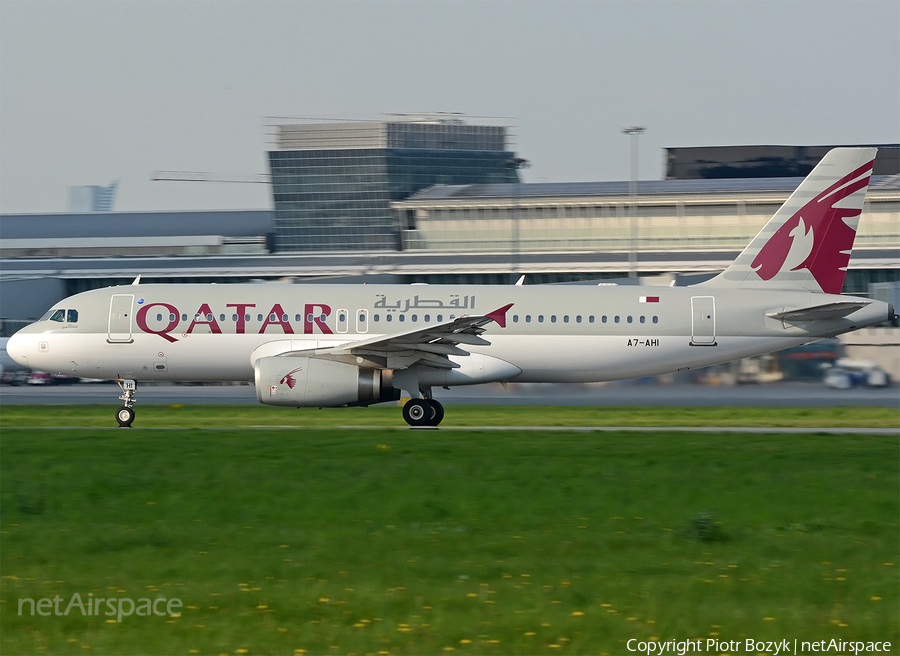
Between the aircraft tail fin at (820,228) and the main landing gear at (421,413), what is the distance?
9.10 meters

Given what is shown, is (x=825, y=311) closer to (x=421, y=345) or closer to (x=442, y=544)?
(x=421, y=345)

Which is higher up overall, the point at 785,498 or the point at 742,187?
the point at 742,187

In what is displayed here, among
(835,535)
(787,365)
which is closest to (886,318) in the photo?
(787,365)

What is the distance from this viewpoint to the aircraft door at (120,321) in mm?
27078

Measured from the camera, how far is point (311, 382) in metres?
24.8

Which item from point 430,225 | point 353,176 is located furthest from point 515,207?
point 353,176

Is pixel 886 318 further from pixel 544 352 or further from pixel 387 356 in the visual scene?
pixel 387 356

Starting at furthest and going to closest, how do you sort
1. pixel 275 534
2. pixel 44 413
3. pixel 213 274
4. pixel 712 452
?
pixel 213 274
pixel 44 413
pixel 712 452
pixel 275 534

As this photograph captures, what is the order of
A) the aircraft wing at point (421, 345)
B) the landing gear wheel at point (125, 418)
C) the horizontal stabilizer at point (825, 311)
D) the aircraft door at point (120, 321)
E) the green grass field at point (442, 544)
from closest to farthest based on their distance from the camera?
the green grass field at point (442, 544), the aircraft wing at point (421, 345), the landing gear wheel at point (125, 418), the horizontal stabilizer at point (825, 311), the aircraft door at point (120, 321)

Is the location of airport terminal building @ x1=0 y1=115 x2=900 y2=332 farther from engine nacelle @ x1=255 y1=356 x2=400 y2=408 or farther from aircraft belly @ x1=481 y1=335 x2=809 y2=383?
engine nacelle @ x1=255 y1=356 x2=400 y2=408

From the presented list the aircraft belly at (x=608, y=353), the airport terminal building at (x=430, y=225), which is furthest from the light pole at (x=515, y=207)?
the aircraft belly at (x=608, y=353)

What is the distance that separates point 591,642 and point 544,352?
18.5 m

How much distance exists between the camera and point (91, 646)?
867 centimetres

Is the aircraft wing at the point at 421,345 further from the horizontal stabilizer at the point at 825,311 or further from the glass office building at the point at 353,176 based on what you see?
the glass office building at the point at 353,176
